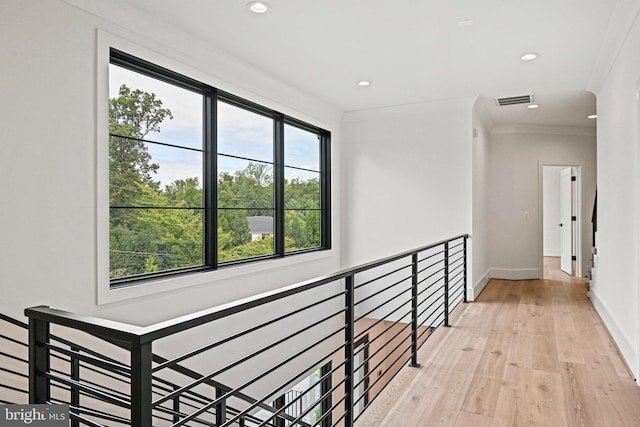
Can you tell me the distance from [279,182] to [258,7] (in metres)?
2.22

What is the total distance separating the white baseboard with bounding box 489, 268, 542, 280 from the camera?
6871 millimetres

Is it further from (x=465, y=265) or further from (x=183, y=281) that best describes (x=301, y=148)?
(x=183, y=281)

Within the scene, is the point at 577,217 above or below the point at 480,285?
above

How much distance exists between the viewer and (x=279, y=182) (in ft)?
16.1

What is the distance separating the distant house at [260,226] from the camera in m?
4.47

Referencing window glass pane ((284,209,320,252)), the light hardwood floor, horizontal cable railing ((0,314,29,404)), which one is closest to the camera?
horizontal cable railing ((0,314,29,404))

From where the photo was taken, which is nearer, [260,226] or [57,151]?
[57,151]

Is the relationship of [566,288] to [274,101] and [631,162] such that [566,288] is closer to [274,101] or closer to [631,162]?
[631,162]

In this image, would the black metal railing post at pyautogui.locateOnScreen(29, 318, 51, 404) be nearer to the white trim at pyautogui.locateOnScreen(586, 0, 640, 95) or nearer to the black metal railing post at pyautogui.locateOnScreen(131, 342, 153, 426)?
the black metal railing post at pyautogui.locateOnScreen(131, 342, 153, 426)

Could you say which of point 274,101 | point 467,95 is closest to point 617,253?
point 467,95

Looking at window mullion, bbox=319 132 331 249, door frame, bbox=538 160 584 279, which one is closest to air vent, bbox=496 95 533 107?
door frame, bbox=538 160 584 279

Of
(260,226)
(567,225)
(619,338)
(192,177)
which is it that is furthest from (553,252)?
(192,177)

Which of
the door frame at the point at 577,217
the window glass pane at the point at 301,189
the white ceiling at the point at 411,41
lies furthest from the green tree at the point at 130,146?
the door frame at the point at 577,217

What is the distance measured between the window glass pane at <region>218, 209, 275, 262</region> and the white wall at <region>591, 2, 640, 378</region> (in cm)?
317
